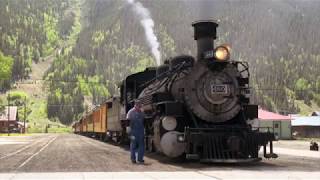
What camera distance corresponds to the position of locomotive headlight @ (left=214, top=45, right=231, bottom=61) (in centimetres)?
1394

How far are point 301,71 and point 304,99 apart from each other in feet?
49.6

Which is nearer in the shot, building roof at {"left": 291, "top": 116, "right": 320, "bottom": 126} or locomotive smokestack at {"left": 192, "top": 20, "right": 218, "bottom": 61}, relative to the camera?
locomotive smokestack at {"left": 192, "top": 20, "right": 218, "bottom": 61}

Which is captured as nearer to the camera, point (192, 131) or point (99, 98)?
point (192, 131)

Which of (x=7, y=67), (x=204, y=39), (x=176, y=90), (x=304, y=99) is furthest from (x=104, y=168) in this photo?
(x=304, y=99)

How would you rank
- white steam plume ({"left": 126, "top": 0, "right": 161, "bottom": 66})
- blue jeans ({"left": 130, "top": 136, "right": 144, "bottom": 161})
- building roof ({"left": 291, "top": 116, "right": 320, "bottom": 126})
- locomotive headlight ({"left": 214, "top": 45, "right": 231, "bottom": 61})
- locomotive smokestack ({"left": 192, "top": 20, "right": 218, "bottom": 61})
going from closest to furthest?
locomotive headlight ({"left": 214, "top": 45, "right": 231, "bottom": 61}) < blue jeans ({"left": 130, "top": 136, "right": 144, "bottom": 161}) < locomotive smokestack ({"left": 192, "top": 20, "right": 218, "bottom": 61}) < white steam plume ({"left": 126, "top": 0, "right": 161, "bottom": 66}) < building roof ({"left": 291, "top": 116, "right": 320, "bottom": 126})

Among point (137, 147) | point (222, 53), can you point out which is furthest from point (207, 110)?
point (137, 147)

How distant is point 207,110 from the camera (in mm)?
14383

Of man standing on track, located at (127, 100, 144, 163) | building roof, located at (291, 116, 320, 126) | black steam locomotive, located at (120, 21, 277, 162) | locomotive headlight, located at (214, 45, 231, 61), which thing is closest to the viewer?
black steam locomotive, located at (120, 21, 277, 162)

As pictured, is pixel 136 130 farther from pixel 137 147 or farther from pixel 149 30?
pixel 149 30

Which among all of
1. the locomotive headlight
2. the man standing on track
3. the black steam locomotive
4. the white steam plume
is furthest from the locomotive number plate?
the white steam plume

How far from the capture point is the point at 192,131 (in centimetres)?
1365

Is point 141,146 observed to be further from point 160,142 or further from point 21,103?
point 21,103

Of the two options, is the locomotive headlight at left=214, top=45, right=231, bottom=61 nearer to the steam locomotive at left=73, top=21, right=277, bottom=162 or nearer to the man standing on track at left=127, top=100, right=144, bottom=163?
the steam locomotive at left=73, top=21, right=277, bottom=162

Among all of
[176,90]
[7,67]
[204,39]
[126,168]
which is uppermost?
[7,67]
